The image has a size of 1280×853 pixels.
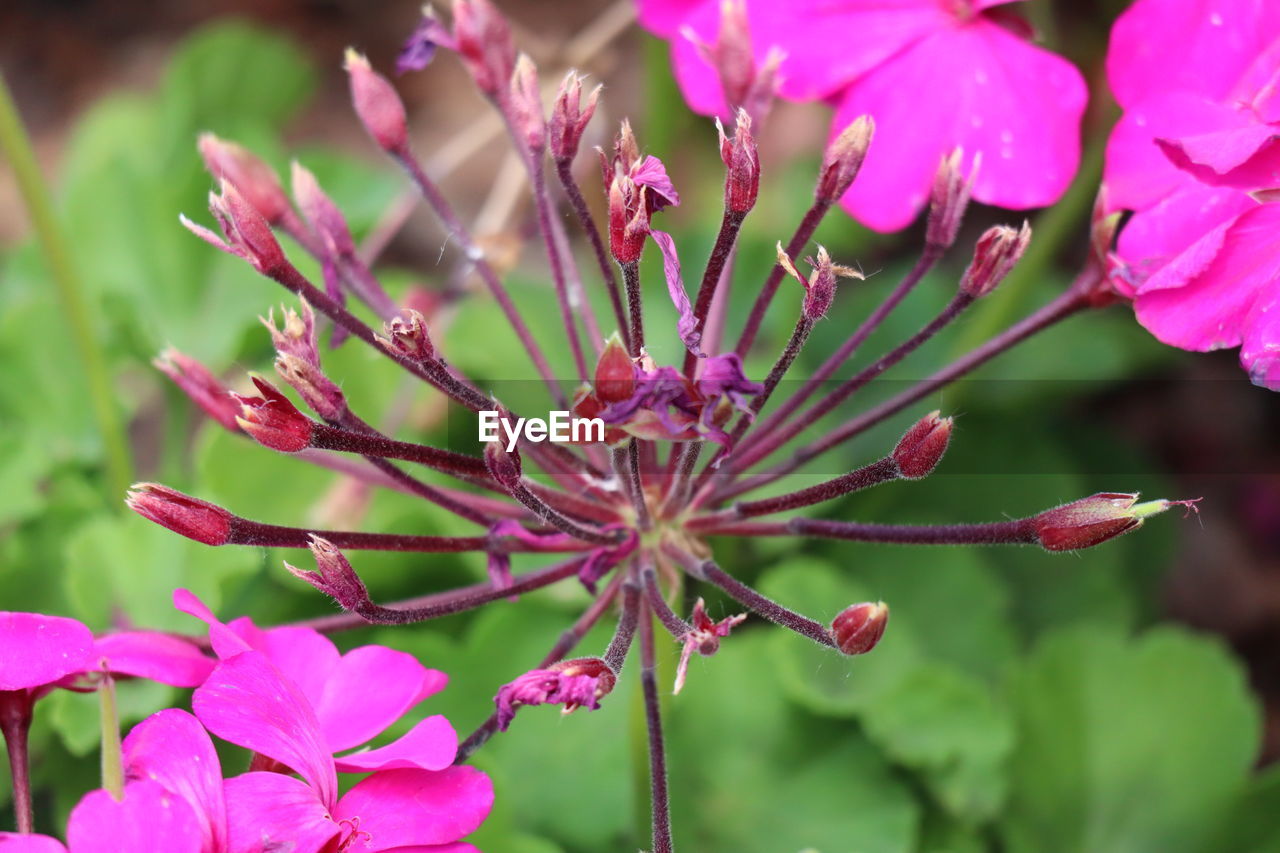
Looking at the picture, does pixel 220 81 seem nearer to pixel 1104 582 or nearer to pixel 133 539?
pixel 133 539

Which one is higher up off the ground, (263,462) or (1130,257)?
(263,462)

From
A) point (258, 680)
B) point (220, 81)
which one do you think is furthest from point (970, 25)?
point (220, 81)

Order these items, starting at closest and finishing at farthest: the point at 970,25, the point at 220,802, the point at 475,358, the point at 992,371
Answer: the point at 220,802 → the point at 970,25 → the point at 475,358 → the point at 992,371

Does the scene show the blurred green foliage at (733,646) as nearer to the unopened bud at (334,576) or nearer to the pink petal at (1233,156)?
the unopened bud at (334,576)

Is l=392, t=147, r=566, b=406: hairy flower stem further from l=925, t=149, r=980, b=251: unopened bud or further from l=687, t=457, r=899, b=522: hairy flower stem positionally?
l=925, t=149, r=980, b=251: unopened bud

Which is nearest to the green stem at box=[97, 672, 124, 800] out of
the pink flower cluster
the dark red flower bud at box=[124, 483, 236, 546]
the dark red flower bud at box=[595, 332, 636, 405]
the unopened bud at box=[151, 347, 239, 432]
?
the pink flower cluster

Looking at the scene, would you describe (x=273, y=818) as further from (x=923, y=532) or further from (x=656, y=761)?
(x=923, y=532)

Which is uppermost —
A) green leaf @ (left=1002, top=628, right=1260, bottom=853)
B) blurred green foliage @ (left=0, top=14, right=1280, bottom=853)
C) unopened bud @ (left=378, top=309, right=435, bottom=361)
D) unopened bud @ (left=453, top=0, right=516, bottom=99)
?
unopened bud @ (left=453, top=0, right=516, bottom=99)

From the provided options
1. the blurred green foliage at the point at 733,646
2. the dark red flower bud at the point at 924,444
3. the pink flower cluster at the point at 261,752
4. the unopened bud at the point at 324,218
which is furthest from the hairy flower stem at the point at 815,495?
the unopened bud at the point at 324,218
